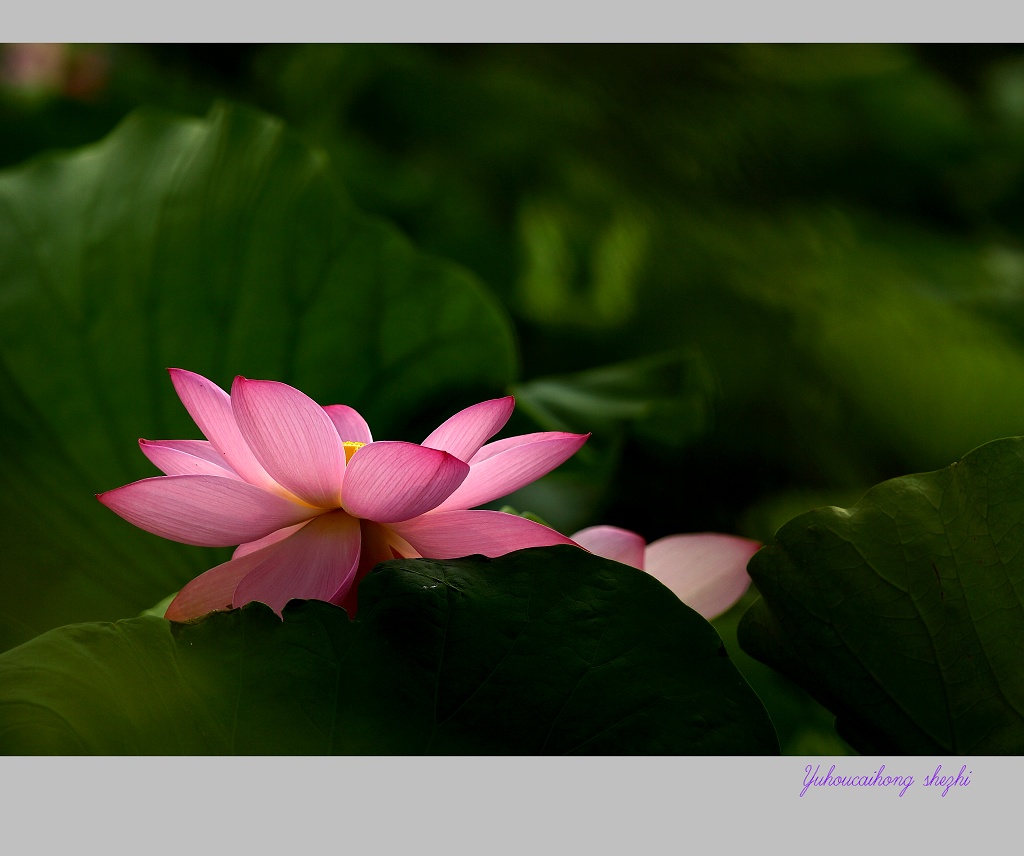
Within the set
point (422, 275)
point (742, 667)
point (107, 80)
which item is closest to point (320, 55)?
point (107, 80)

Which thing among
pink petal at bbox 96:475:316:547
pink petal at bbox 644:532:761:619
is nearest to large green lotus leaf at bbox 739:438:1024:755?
pink petal at bbox 644:532:761:619

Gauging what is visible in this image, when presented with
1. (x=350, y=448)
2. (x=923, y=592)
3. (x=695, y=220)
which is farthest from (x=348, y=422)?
(x=695, y=220)

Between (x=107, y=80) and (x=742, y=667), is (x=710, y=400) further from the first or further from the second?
(x=107, y=80)

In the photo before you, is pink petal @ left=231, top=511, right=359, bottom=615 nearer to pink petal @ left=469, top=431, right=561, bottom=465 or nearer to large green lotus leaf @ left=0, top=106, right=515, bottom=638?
pink petal @ left=469, top=431, right=561, bottom=465

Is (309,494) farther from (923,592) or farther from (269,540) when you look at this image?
(923,592)

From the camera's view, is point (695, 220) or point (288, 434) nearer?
point (288, 434)
